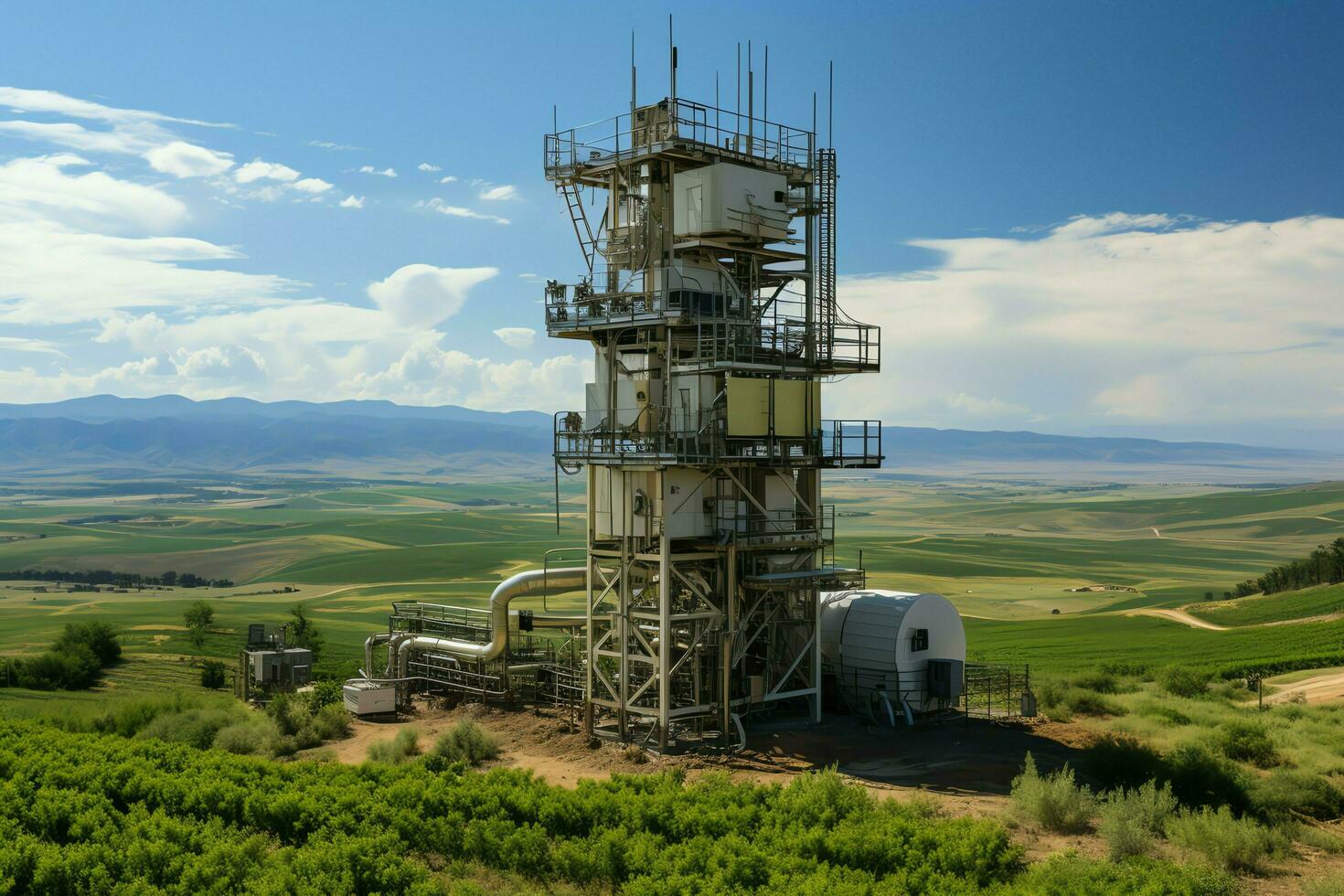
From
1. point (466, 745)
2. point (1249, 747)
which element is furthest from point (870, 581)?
point (466, 745)

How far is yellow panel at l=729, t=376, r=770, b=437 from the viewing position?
1118 inches

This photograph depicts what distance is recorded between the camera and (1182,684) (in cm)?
3738

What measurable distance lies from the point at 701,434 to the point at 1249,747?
1526 centimetres

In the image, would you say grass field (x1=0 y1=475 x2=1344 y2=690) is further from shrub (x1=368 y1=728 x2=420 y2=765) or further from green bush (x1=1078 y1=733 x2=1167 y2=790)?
shrub (x1=368 y1=728 x2=420 y2=765)

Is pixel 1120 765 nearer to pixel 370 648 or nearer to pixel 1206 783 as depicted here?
pixel 1206 783

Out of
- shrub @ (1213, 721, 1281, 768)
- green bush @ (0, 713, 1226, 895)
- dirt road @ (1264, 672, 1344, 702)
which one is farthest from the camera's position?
dirt road @ (1264, 672, 1344, 702)

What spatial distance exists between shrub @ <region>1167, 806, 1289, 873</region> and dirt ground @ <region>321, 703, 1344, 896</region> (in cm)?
139

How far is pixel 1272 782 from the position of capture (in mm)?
24266

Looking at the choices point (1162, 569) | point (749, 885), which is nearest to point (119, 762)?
point (749, 885)

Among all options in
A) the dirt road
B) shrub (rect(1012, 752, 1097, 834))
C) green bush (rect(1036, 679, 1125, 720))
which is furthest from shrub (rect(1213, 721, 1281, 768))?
the dirt road

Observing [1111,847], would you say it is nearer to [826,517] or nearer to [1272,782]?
[1272,782]

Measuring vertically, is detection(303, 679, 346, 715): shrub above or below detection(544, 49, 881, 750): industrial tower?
below

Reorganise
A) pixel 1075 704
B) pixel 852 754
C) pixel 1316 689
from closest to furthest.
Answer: pixel 852 754, pixel 1075 704, pixel 1316 689

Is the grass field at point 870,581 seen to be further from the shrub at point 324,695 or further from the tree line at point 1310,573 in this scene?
the shrub at point 324,695
